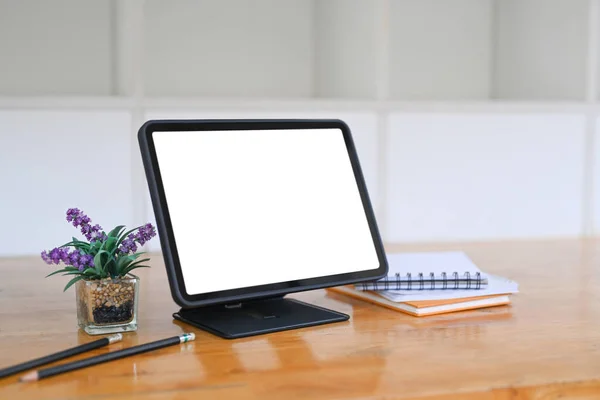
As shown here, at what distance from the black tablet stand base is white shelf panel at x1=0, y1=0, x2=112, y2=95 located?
121 cm

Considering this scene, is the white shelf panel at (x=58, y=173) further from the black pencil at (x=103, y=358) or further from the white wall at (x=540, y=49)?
the white wall at (x=540, y=49)

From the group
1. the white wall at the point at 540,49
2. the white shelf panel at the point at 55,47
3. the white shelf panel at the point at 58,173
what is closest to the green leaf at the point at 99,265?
the white shelf panel at the point at 58,173

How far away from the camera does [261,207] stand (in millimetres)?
1153

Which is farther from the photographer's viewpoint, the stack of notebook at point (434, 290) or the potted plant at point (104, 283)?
the stack of notebook at point (434, 290)

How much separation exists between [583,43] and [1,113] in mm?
1548

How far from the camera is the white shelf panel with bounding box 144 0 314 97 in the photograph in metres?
2.27

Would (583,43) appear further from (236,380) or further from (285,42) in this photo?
(236,380)

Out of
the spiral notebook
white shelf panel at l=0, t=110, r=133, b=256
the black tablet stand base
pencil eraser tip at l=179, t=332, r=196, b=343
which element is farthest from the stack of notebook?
white shelf panel at l=0, t=110, r=133, b=256

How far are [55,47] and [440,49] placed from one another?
1109mm

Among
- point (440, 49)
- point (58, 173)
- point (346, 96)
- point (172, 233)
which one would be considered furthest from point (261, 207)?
point (440, 49)

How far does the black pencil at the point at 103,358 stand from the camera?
0.85 meters

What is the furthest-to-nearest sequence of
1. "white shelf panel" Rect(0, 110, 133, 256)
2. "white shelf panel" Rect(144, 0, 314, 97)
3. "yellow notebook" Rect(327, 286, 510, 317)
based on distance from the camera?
1. "white shelf panel" Rect(144, 0, 314, 97)
2. "white shelf panel" Rect(0, 110, 133, 256)
3. "yellow notebook" Rect(327, 286, 510, 317)

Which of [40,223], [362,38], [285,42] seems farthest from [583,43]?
[40,223]

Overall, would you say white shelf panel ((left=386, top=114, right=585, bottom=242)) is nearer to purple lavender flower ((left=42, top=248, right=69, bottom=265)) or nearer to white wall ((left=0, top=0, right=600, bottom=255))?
white wall ((left=0, top=0, right=600, bottom=255))
